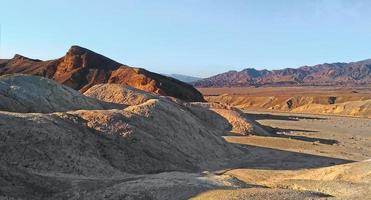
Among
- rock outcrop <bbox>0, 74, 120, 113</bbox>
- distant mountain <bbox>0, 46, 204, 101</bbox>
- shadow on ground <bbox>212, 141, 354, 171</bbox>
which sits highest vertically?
distant mountain <bbox>0, 46, 204, 101</bbox>

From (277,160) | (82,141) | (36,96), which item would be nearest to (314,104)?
(277,160)

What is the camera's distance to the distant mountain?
7744 centimetres

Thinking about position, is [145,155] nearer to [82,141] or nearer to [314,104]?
[82,141]

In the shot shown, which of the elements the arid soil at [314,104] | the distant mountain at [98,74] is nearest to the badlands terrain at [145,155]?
the distant mountain at [98,74]

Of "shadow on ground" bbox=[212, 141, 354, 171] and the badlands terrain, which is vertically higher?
the badlands terrain

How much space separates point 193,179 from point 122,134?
886 cm

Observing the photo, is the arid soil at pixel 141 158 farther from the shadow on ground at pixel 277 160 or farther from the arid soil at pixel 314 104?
the arid soil at pixel 314 104

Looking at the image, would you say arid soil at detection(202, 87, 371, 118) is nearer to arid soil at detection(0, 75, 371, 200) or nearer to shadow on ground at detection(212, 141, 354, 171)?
arid soil at detection(0, 75, 371, 200)

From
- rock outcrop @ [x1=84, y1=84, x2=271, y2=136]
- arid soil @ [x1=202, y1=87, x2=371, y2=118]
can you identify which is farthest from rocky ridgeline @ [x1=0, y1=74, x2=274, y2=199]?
arid soil @ [x1=202, y1=87, x2=371, y2=118]

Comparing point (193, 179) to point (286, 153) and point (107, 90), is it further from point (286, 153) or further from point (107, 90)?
point (107, 90)

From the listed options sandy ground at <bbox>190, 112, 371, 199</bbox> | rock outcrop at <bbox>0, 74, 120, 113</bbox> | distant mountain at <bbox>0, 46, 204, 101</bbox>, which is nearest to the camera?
sandy ground at <bbox>190, 112, 371, 199</bbox>

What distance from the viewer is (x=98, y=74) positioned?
277 ft

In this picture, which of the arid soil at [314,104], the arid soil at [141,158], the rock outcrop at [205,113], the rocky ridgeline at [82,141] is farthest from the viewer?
the arid soil at [314,104]

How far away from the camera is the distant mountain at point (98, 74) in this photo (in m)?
77.4
